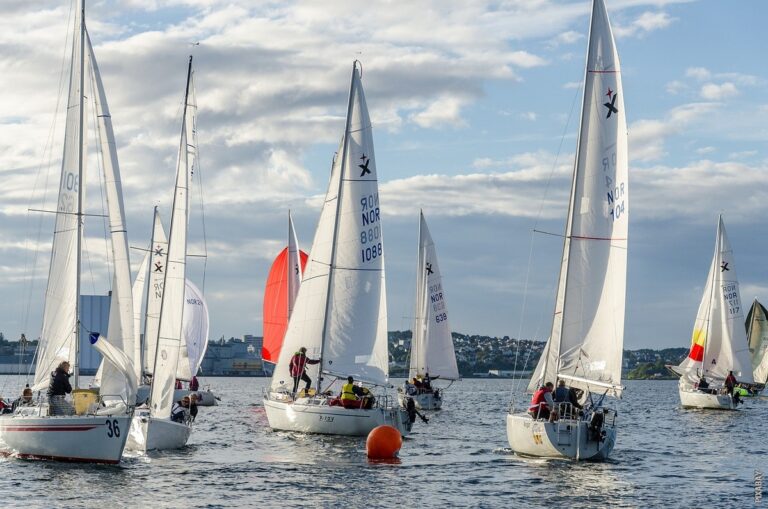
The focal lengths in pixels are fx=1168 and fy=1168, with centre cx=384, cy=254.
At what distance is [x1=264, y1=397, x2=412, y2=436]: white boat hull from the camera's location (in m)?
33.6

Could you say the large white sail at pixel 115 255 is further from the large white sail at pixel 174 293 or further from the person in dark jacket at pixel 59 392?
the person in dark jacket at pixel 59 392

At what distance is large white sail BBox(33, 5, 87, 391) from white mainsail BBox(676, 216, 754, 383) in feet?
133

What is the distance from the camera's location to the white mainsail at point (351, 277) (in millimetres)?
36719

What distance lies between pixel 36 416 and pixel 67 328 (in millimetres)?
2442

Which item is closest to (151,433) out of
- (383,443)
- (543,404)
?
(383,443)

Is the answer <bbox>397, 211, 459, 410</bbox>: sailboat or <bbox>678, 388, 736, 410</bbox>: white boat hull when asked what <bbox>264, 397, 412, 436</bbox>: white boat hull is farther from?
<bbox>678, 388, 736, 410</bbox>: white boat hull

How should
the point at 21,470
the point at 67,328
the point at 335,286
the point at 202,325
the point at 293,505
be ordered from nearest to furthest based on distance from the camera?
the point at 293,505 < the point at 21,470 < the point at 67,328 < the point at 335,286 < the point at 202,325

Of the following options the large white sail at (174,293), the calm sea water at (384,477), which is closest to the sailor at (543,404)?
the calm sea water at (384,477)

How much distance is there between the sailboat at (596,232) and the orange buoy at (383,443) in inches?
120

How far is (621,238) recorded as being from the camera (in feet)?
99.0

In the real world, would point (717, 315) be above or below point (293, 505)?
above

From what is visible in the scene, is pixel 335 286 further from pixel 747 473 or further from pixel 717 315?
pixel 717 315

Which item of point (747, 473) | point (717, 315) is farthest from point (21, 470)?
point (717, 315)

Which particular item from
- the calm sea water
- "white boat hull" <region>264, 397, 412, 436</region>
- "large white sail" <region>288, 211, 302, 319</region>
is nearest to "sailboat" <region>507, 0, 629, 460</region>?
the calm sea water
